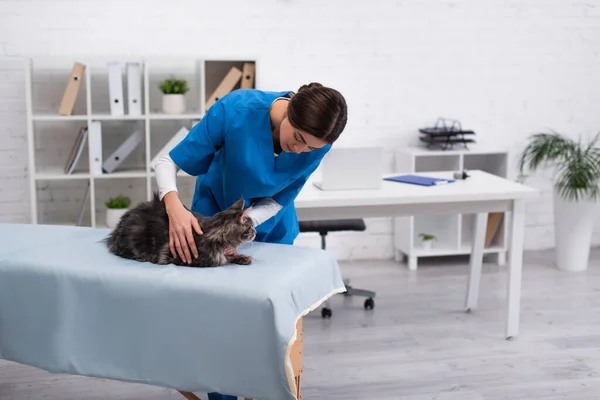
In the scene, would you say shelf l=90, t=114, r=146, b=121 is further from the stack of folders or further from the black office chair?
the black office chair

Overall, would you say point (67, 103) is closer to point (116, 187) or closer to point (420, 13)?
point (116, 187)

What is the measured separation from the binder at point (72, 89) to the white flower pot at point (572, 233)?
2.90m

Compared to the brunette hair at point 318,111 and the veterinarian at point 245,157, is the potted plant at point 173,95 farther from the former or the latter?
the brunette hair at point 318,111

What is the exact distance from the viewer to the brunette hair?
6.13 feet

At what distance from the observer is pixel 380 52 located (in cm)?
467

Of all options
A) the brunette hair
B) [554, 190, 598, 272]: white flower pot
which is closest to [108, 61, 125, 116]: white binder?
the brunette hair

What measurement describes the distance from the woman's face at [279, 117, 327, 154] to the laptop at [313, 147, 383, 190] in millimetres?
1220

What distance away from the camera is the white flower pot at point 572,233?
456cm

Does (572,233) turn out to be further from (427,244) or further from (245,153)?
(245,153)

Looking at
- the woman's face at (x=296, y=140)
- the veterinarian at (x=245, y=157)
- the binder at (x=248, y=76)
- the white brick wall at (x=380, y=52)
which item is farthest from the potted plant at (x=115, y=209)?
the woman's face at (x=296, y=140)

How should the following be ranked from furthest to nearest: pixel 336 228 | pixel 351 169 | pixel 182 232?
pixel 336 228 < pixel 351 169 < pixel 182 232

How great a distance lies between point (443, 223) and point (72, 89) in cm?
241

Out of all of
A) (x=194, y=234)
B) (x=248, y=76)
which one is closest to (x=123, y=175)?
(x=248, y=76)

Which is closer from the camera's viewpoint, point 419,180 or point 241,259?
point 241,259
